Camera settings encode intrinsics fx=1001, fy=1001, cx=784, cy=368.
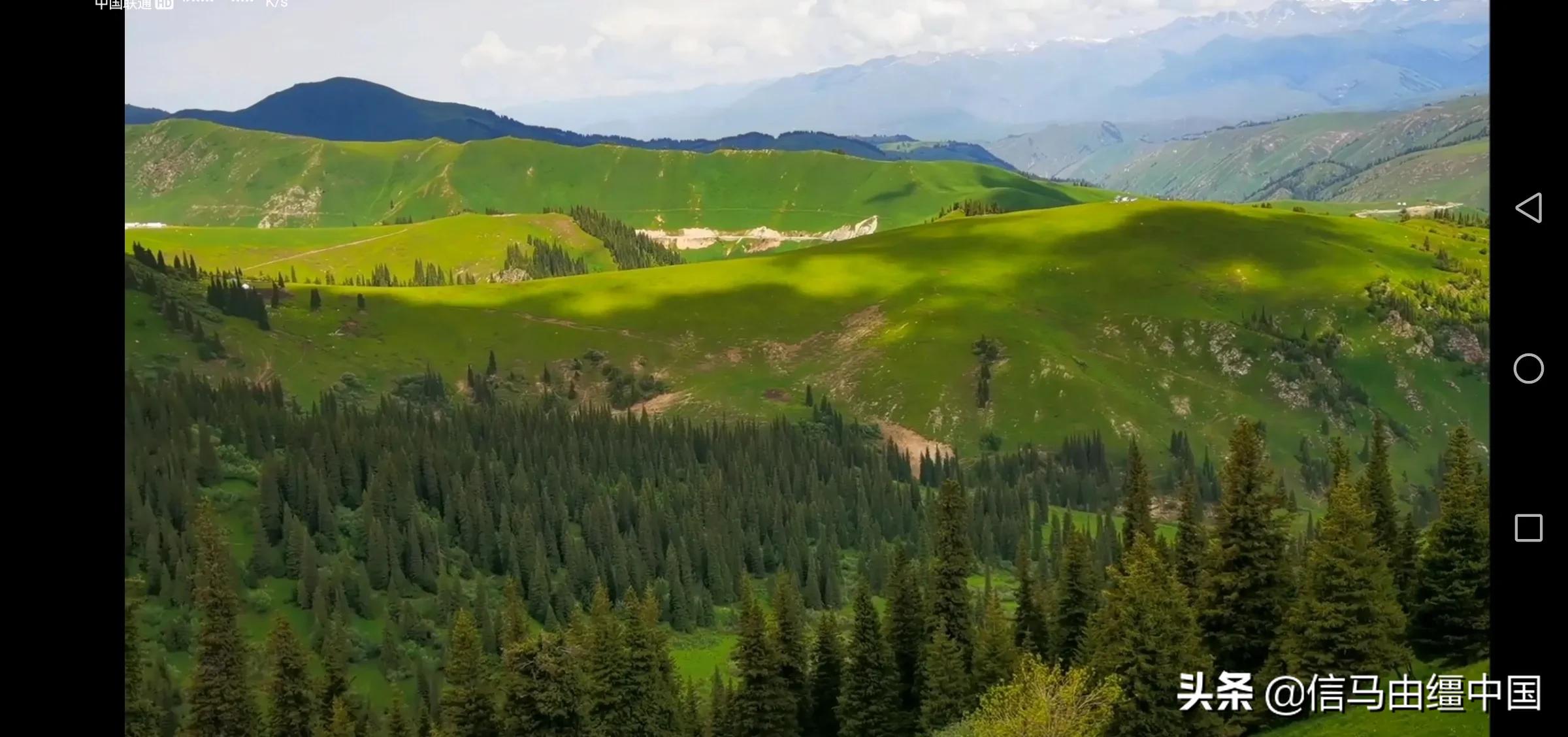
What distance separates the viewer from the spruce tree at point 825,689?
75562 millimetres

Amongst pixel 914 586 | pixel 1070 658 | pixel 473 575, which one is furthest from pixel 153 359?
pixel 1070 658

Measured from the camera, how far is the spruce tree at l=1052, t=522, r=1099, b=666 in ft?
228

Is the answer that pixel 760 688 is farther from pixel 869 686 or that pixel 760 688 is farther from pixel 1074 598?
pixel 1074 598

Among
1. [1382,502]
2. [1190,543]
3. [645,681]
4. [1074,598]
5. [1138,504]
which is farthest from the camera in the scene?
[1138,504]

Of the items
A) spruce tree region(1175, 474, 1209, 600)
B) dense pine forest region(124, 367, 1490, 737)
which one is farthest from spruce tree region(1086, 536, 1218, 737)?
spruce tree region(1175, 474, 1209, 600)

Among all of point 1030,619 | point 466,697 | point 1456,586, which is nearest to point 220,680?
point 466,697

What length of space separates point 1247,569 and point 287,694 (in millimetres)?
61668

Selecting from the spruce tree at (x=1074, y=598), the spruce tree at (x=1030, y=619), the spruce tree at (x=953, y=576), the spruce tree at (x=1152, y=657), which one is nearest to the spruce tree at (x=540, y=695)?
the spruce tree at (x=953, y=576)

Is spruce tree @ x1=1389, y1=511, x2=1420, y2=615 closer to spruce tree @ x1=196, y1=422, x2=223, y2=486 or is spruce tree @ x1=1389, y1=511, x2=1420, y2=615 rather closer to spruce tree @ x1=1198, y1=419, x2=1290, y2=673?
spruce tree @ x1=1198, y1=419, x2=1290, y2=673

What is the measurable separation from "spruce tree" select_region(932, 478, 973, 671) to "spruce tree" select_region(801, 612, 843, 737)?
982 centimetres

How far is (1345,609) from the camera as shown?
52031 mm

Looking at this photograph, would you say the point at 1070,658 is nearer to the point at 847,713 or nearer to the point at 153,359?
the point at 847,713

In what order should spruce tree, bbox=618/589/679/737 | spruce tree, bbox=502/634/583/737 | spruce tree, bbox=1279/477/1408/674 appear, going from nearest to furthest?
spruce tree, bbox=1279/477/1408/674 < spruce tree, bbox=502/634/583/737 < spruce tree, bbox=618/589/679/737
